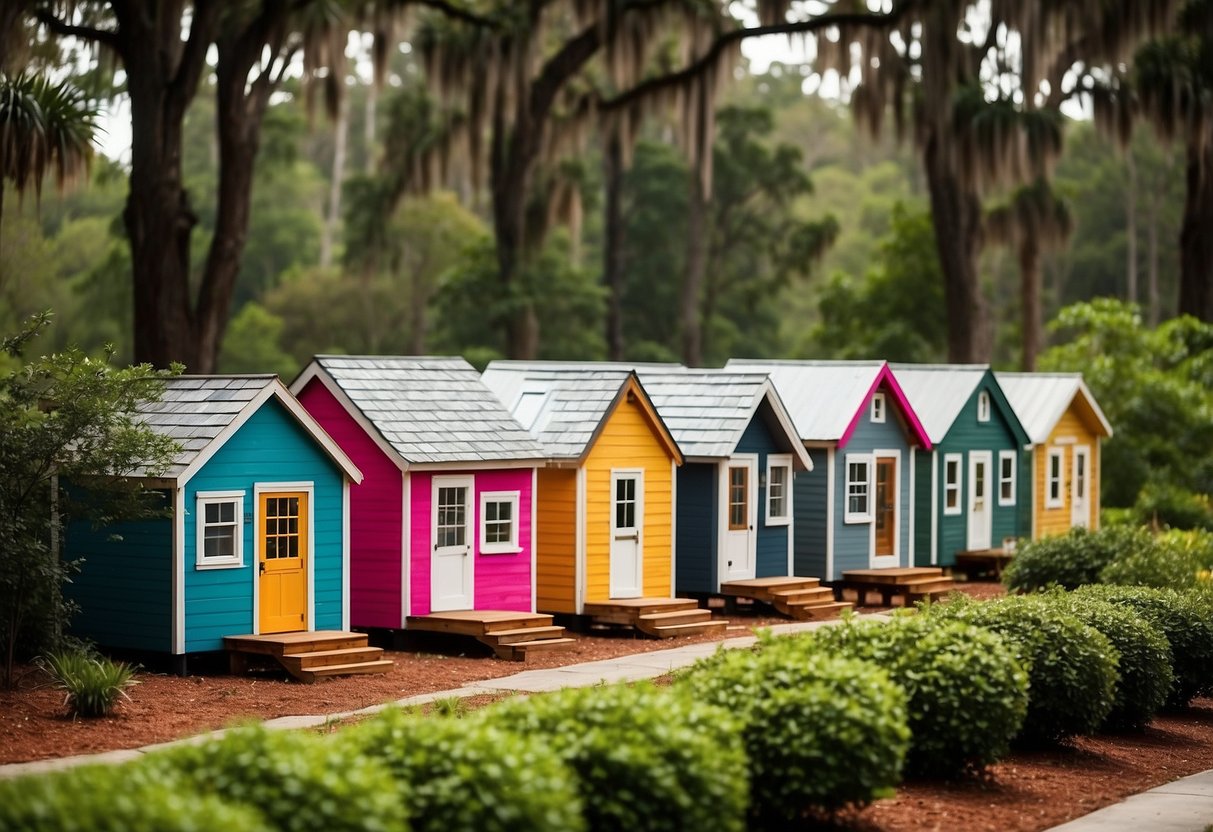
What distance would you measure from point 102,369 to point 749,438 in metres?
10.2

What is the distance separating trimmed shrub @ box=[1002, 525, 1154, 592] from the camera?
77.3 ft

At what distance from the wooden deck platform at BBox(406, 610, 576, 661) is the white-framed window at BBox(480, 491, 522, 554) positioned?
0.96m

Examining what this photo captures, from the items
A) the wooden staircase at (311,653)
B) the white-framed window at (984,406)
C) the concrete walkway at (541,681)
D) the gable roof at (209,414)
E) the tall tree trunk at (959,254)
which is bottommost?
the concrete walkway at (541,681)

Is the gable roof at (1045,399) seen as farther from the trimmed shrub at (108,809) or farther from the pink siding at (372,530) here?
the trimmed shrub at (108,809)

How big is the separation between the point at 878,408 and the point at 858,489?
1.34 meters

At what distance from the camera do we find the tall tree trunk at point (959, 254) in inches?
1470

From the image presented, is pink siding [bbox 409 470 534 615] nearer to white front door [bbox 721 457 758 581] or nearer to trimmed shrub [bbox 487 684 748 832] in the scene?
white front door [bbox 721 457 758 581]

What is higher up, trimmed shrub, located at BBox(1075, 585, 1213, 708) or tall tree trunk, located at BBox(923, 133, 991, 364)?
tall tree trunk, located at BBox(923, 133, 991, 364)

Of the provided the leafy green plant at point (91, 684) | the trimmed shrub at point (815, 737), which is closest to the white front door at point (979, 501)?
the leafy green plant at point (91, 684)

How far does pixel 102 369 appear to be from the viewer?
16781 millimetres

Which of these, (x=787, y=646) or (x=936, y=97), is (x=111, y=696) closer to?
(x=787, y=646)

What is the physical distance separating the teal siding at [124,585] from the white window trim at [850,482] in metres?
11.8

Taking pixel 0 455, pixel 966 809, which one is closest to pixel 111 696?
pixel 0 455

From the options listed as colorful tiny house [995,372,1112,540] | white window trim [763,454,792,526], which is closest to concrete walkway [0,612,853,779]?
white window trim [763,454,792,526]
